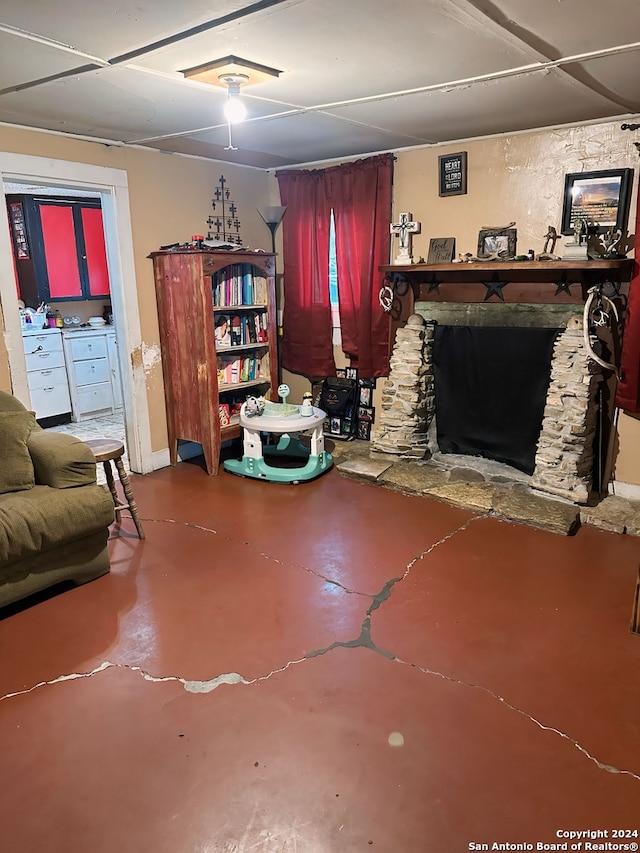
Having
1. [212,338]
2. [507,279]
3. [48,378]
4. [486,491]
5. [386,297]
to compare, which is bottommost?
[486,491]

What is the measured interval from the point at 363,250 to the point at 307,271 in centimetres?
57

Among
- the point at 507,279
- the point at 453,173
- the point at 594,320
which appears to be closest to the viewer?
the point at 594,320

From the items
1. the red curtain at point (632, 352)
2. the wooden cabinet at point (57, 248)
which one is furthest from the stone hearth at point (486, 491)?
the wooden cabinet at point (57, 248)

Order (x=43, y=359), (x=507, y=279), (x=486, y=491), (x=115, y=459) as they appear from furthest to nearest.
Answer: (x=43, y=359) < (x=507, y=279) < (x=486, y=491) < (x=115, y=459)

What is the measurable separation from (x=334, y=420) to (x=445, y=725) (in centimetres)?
320

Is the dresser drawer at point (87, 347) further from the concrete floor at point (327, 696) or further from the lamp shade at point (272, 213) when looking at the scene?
the concrete floor at point (327, 696)

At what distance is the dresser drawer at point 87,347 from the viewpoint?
5705 mm

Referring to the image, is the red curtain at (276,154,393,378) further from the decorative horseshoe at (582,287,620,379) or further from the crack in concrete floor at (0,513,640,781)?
the crack in concrete floor at (0,513,640,781)

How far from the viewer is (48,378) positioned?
5.55 m

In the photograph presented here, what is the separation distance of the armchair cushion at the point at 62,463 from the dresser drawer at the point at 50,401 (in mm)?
2894

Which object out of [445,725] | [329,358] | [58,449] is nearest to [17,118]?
[58,449]

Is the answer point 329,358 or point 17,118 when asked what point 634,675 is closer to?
point 329,358

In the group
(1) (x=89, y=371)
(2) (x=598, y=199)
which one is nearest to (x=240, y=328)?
(1) (x=89, y=371)

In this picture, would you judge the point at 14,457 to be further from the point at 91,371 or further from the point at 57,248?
the point at 57,248
